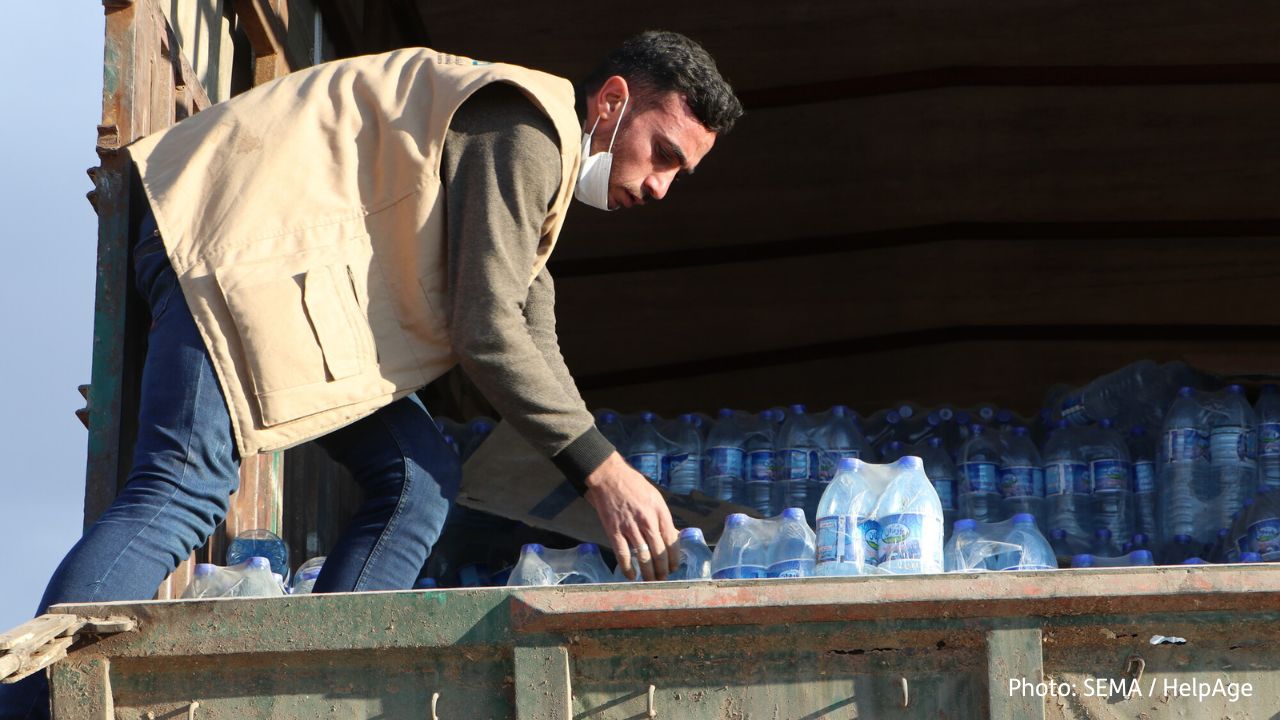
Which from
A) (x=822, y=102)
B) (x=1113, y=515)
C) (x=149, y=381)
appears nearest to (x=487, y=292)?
(x=149, y=381)

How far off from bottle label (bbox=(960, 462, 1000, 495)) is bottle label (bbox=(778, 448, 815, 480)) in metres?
0.58

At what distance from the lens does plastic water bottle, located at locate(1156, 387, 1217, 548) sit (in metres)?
5.71

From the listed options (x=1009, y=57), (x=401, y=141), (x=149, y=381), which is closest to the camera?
(x=149, y=381)

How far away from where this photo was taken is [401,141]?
3.47 meters

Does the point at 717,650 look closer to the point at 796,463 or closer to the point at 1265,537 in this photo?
the point at 1265,537

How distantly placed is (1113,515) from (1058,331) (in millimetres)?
2568

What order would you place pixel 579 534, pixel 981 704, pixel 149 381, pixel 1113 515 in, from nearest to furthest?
pixel 981 704, pixel 149 381, pixel 579 534, pixel 1113 515

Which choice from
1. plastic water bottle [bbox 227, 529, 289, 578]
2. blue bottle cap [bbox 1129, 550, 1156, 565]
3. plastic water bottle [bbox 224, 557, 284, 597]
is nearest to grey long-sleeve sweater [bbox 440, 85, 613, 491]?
plastic water bottle [bbox 224, 557, 284, 597]

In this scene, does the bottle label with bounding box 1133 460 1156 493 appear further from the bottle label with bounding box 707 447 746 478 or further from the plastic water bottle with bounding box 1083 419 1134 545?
the bottle label with bounding box 707 447 746 478

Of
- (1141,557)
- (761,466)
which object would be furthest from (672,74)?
(761,466)

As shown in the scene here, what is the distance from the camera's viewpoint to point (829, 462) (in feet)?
20.3

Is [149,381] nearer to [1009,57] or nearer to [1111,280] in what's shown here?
[1009,57]

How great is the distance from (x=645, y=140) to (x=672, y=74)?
0.17 m

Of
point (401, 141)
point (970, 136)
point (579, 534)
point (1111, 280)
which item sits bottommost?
point (579, 534)
